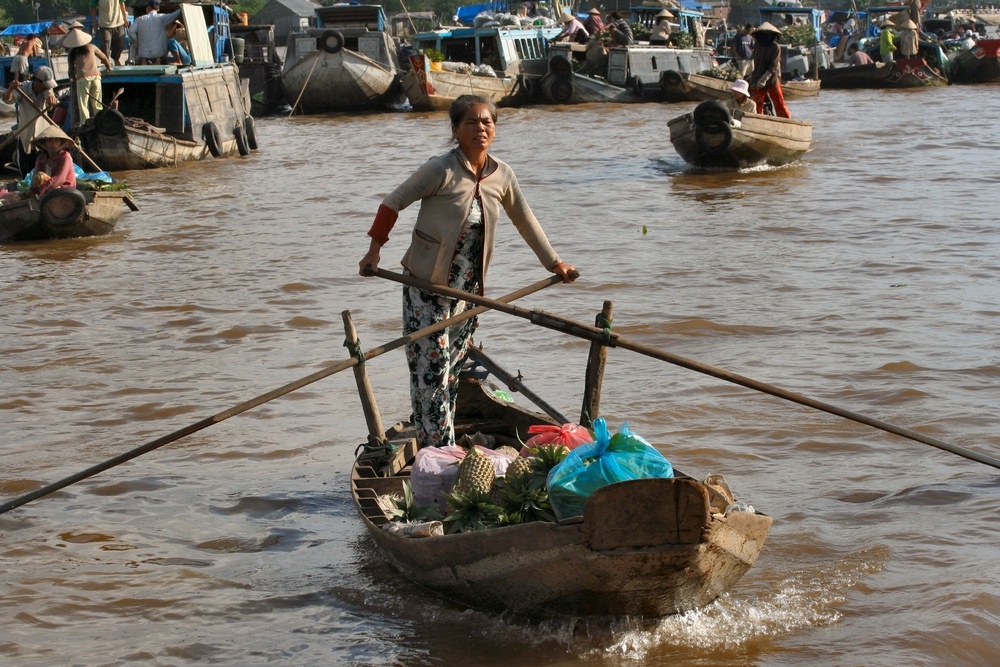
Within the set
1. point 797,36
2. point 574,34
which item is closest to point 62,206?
point 574,34

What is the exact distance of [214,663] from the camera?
3.46 meters

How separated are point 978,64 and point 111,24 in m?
18.9

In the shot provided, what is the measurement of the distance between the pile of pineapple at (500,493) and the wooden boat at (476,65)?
60.4 feet

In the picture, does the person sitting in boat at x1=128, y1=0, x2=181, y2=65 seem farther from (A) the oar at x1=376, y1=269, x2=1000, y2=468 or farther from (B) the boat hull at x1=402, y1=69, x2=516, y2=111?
(A) the oar at x1=376, y1=269, x2=1000, y2=468

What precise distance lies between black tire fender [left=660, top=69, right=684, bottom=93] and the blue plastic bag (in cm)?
1998

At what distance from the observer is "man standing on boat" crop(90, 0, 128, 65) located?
51.5 ft

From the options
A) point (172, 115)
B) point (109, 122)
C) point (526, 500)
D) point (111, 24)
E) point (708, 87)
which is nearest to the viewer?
point (526, 500)

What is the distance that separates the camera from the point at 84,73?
13609mm

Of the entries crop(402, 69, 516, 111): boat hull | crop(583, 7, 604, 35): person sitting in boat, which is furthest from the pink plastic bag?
crop(583, 7, 604, 35): person sitting in boat

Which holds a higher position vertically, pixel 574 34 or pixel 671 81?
pixel 574 34

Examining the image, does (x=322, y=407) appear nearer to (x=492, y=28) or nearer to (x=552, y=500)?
(x=552, y=500)

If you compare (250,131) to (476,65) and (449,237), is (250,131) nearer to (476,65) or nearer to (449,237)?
(476,65)

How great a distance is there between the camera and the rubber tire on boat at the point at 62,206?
31.3 ft

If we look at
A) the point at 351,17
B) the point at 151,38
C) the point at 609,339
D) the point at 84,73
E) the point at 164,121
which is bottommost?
the point at 609,339
